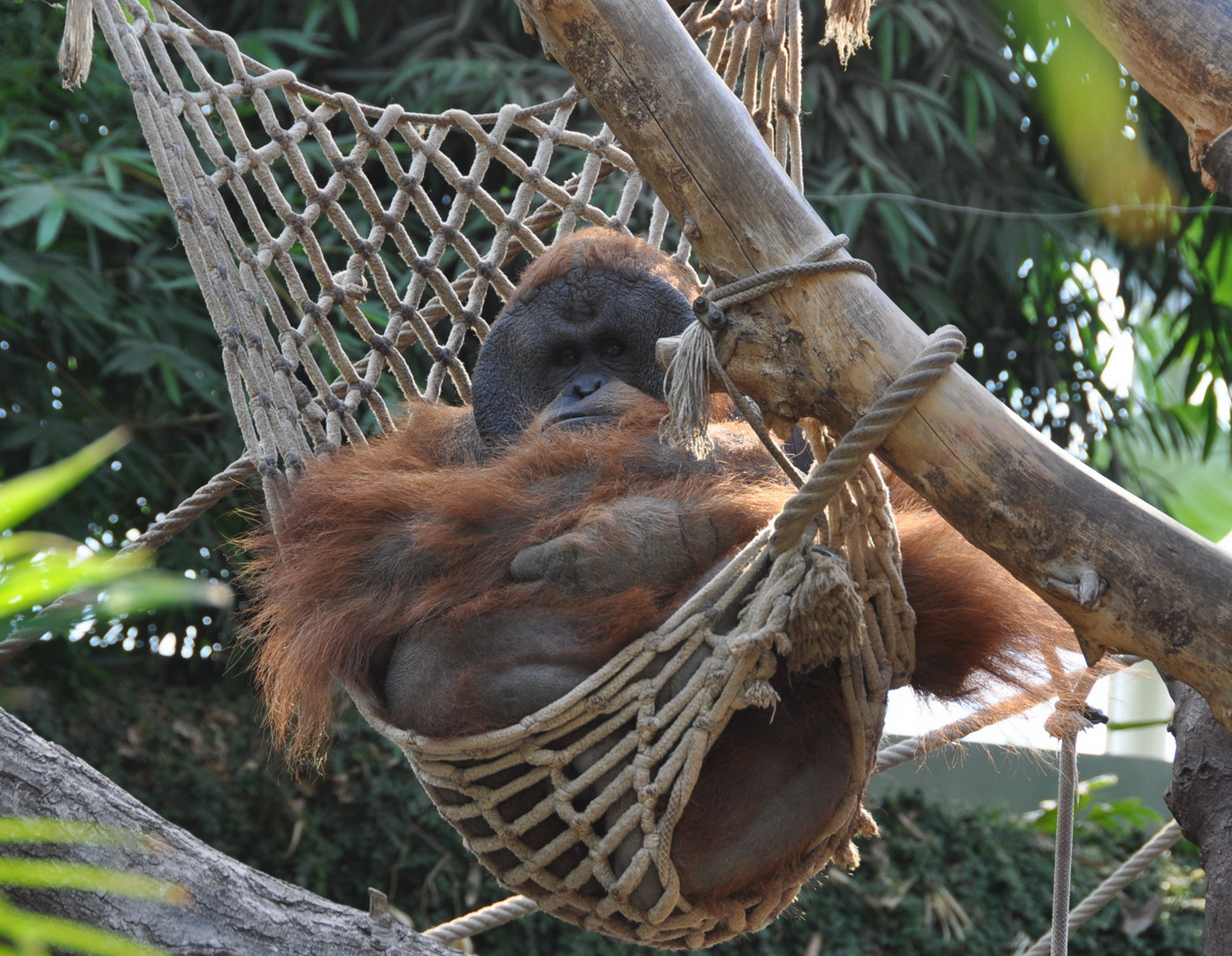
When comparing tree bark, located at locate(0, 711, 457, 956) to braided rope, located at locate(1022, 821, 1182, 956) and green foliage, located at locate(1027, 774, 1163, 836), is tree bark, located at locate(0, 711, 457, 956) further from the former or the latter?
green foliage, located at locate(1027, 774, 1163, 836)

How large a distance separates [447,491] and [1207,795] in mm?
925

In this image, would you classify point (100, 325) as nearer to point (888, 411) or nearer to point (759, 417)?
point (759, 417)

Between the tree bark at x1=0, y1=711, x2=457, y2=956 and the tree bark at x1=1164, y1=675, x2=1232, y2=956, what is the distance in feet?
3.06

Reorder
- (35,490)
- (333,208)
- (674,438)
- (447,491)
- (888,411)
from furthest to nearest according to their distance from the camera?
1. (333,208)
2. (447,491)
3. (674,438)
4. (888,411)
5. (35,490)

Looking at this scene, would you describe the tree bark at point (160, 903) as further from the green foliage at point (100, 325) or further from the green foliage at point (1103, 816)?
the green foliage at point (1103, 816)

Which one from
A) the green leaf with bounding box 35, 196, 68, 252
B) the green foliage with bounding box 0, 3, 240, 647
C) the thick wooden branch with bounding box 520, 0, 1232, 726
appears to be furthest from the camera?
the green foliage with bounding box 0, 3, 240, 647

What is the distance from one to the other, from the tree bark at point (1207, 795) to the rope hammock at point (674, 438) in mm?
390

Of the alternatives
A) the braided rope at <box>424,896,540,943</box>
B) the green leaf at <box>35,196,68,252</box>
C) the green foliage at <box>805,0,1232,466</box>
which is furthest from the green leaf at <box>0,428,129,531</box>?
the green foliage at <box>805,0,1232,466</box>

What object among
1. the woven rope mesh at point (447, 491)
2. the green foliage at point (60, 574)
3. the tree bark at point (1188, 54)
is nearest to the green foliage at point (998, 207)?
the woven rope mesh at point (447, 491)

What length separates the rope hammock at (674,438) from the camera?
1089mm

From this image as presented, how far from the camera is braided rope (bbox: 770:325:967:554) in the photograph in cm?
92

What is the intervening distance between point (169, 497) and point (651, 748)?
7.94 feet

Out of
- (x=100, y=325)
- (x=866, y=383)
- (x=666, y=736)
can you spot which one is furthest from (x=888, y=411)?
(x=100, y=325)

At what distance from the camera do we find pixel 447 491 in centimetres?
134
